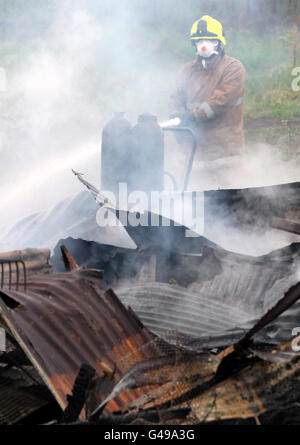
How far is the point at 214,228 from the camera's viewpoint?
16.5ft

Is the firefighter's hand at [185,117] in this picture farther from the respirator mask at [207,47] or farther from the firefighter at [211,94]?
the respirator mask at [207,47]

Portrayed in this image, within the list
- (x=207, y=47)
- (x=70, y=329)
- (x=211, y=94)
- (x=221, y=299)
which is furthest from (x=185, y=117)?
(x=70, y=329)

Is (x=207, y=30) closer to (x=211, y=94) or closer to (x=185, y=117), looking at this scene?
(x=211, y=94)

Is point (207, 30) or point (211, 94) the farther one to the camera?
point (211, 94)

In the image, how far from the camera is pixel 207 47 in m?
9.40

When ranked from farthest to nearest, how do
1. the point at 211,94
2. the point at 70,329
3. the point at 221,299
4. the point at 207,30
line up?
the point at 211,94 < the point at 207,30 < the point at 221,299 < the point at 70,329

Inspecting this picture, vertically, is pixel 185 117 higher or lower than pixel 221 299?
higher

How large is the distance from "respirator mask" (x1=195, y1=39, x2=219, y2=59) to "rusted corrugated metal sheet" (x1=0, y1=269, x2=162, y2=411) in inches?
265

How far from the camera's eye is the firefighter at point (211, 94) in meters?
9.23

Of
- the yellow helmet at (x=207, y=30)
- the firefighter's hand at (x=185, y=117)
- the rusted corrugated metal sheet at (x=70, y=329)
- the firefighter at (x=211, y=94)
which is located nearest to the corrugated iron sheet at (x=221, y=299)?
the rusted corrugated metal sheet at (x=70, y=329)

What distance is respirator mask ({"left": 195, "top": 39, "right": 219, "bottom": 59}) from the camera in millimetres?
9341

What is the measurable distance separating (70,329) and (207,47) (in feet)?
24.3

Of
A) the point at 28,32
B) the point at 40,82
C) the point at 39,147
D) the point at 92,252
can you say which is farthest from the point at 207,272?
the point at 28,32

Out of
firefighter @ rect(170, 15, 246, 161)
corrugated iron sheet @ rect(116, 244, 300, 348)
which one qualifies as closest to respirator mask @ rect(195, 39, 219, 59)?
firefighter @ rect(170, 15, 246, 161)
